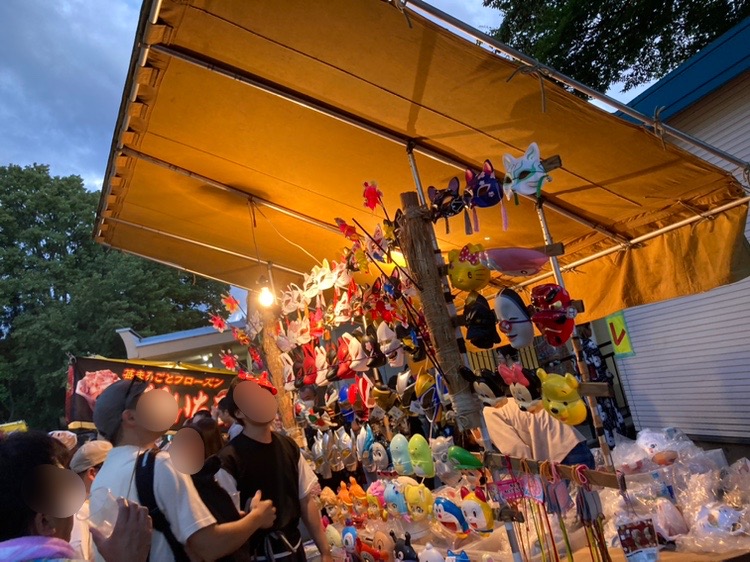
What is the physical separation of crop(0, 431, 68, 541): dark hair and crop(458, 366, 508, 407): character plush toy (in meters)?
1.96

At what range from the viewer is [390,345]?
3791 millimetres

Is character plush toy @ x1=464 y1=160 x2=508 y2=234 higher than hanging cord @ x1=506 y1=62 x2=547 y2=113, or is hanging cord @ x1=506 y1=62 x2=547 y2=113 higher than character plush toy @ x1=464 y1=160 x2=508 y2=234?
hanging cord @ x1=506 y1=62 x2=547 y2=113

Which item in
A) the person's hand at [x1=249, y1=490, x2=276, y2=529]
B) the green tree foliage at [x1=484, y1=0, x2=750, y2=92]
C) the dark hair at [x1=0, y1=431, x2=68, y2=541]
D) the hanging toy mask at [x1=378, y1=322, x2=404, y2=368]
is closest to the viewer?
the dark hair at [x1=0, y1=431, x2=68, y2=541]

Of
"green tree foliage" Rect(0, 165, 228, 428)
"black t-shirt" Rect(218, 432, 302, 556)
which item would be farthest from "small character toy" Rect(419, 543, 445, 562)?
"green tree foliage" Rect(0, 165, 228, 428)

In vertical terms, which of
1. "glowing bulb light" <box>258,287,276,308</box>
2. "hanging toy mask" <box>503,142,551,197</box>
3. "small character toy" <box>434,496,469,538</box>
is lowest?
"small character toy" <box>434,496,469,538</box>

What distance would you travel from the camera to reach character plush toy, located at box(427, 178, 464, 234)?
3045mm

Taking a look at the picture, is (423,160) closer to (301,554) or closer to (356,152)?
(356,152)

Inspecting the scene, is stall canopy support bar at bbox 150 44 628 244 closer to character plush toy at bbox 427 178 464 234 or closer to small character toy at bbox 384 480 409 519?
character plush toy at bbox 427 178 464 234

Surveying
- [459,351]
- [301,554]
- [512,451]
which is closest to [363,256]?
[459,351]

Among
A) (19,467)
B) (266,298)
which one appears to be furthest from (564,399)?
(266,298)

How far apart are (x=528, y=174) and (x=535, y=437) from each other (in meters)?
1.67

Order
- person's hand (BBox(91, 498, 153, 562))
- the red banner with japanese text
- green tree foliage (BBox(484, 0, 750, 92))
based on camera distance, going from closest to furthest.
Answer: person's hand (BBox(91, 498, 153, 562)) → the red banner with japanese text → green tree foliage (BBox(484, 0, 750, 92))

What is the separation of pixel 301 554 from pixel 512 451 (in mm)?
1388

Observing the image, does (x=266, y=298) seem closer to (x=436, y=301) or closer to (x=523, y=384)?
(x=436, y=301)
